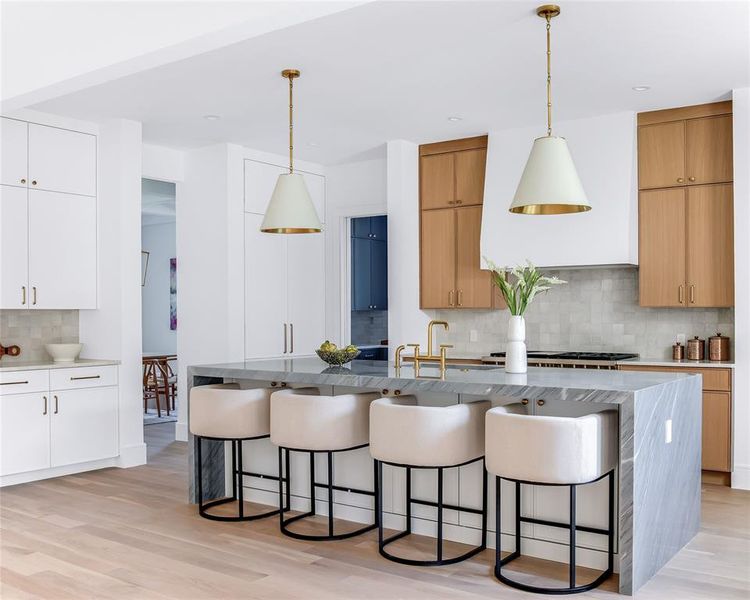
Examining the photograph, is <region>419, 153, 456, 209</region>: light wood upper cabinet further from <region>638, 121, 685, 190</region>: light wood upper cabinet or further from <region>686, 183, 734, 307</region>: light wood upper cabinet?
<region>686, 183, 734, 307</region>: light wood upper cabinet

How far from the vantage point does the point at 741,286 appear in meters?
5.05

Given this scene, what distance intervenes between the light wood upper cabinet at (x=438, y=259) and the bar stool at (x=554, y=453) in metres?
3.25

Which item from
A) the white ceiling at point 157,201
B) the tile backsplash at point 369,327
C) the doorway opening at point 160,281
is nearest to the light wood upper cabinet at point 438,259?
the tile backsplash at point 369,327

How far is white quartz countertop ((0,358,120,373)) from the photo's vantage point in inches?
202

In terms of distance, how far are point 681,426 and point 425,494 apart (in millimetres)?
1299

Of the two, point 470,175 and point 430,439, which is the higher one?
point 470,175

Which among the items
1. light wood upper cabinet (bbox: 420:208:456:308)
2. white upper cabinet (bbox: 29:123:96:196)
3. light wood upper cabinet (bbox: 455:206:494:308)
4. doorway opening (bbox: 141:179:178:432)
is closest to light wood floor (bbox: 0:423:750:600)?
white upper cabinet (bbox: 29:123:96:196)

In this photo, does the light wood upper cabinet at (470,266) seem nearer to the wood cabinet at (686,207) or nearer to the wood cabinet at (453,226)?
the wood cabinet at (453,226)

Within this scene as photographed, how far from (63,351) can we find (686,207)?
180 inches

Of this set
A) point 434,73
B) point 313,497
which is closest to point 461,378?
point 313,497

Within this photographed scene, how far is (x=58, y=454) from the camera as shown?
534 centimetres

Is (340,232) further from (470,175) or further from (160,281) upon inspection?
(160,281)

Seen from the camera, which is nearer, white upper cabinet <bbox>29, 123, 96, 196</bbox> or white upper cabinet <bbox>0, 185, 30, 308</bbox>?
white upper cabinet <bbox>0, 185, 30, 308</bbox>

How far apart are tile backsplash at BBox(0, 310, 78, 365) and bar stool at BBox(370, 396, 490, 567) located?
3.34m
